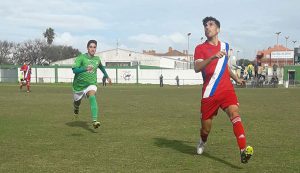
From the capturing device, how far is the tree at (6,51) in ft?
365

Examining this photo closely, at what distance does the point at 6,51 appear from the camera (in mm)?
112000

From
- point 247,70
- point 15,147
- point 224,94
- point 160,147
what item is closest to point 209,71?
point 224,94

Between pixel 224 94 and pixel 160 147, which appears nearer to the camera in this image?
pixel 224 94

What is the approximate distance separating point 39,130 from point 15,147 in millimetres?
2382

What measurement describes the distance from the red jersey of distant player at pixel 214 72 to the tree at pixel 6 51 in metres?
110

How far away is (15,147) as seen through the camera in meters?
7.82

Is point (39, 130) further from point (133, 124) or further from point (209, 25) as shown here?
point (209, 25)

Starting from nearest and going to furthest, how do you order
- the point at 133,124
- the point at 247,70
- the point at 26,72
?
the point at 133,124 < the point at 26,72 < the point at 247,70

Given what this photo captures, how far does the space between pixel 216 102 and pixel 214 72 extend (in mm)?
460

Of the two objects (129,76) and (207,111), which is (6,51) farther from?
(207,111)

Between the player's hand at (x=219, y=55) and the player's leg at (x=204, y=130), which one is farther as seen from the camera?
the player's leg at (x=204, y=130)

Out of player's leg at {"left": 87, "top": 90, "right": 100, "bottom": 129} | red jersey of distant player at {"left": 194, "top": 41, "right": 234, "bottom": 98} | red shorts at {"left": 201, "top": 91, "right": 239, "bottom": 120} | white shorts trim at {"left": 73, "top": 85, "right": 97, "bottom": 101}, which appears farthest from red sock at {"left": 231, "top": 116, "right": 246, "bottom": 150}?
white shorts trim at {"left": 73, "top": 85, "right": 97, "bottom": 101}

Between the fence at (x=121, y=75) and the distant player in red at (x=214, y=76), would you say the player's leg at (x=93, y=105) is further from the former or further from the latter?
the fence at (x=121, y=75)

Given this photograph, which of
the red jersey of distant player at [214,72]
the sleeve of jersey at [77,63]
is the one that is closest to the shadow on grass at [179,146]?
the red jersey of distant player at [214,72]
